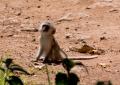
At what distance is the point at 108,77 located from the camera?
6898 millimetres

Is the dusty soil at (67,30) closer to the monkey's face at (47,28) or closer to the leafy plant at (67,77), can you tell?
the monkey's face at (47,28)

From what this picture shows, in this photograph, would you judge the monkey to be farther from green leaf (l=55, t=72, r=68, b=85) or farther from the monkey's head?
green leaf (l=55, t=72, r=68, b=85)

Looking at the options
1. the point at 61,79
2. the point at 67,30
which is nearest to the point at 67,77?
the point at 61,79

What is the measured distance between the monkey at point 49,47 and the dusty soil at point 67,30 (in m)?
0.23

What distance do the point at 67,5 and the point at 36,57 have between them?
16.3 feet

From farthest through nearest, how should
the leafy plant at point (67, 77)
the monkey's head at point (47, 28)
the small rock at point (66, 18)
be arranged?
the small rock at point (66, 18) < the monkey's head at point (47, 28) < the leafy plant at point (67, 77)

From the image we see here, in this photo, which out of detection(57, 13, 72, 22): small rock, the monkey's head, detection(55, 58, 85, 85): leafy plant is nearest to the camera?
detection(55, 58, 85, 85): leafy plant

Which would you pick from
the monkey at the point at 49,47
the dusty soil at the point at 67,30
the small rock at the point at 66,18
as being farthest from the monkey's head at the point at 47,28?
the small rock at the point at 66,18

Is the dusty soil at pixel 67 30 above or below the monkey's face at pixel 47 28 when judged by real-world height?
below

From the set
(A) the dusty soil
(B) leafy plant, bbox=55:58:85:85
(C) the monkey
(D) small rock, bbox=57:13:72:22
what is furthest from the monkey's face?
(B) leafy plant, bbox=55:58:85:85

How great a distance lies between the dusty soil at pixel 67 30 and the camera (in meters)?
7.24

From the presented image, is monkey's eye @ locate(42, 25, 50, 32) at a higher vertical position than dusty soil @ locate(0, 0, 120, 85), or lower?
higher

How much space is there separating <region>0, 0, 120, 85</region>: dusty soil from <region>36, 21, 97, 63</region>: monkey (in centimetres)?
23

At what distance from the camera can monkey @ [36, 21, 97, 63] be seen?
7.32 m
